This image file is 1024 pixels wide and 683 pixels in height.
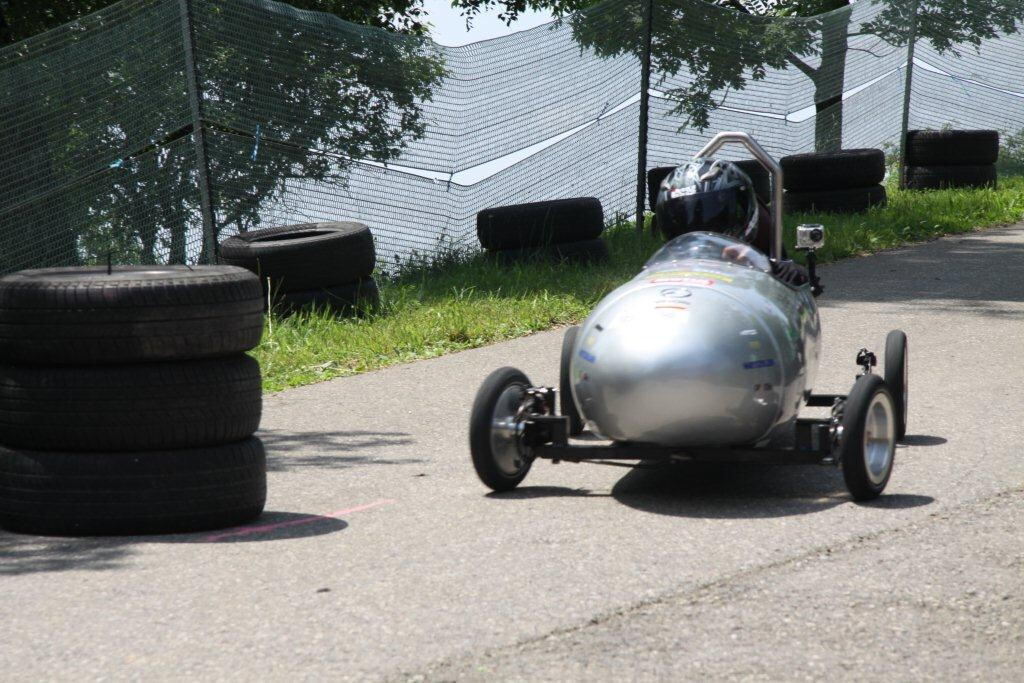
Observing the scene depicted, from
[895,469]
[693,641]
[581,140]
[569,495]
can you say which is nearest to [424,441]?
[569,495]

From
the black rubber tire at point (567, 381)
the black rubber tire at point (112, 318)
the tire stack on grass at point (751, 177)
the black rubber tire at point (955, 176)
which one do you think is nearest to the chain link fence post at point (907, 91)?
the black rubber tire at point (955, 176)

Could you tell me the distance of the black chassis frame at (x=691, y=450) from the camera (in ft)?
18.5

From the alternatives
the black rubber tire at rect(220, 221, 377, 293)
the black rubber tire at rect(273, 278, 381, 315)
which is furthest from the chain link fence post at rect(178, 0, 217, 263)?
the black rubber tire at rect(273, 278, 381, 315)

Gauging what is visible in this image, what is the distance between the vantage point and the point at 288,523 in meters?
5.68

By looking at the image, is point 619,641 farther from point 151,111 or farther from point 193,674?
point 151,111

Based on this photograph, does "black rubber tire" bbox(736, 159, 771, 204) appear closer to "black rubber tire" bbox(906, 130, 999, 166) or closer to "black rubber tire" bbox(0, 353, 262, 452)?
"black rubber tire" bbox(906, 130, 999, 166)

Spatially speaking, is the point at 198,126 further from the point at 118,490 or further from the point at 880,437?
the point at 880,437

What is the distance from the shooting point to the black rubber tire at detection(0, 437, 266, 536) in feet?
17.5

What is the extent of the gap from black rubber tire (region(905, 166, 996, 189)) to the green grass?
205cm

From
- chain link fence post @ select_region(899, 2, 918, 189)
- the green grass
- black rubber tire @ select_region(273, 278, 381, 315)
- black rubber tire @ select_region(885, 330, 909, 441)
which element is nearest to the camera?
black rubber tire @ select_region(885, 330, 909, 441)

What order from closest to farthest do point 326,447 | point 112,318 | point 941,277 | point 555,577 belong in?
point 555,577 → point 112,318 → point 326,447 → point 941,277

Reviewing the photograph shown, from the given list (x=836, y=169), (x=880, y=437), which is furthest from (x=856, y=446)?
(x=836, y=169)

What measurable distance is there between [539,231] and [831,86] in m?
6.56

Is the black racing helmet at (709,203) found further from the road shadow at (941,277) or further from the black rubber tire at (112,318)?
the road shadow at (941,277)
